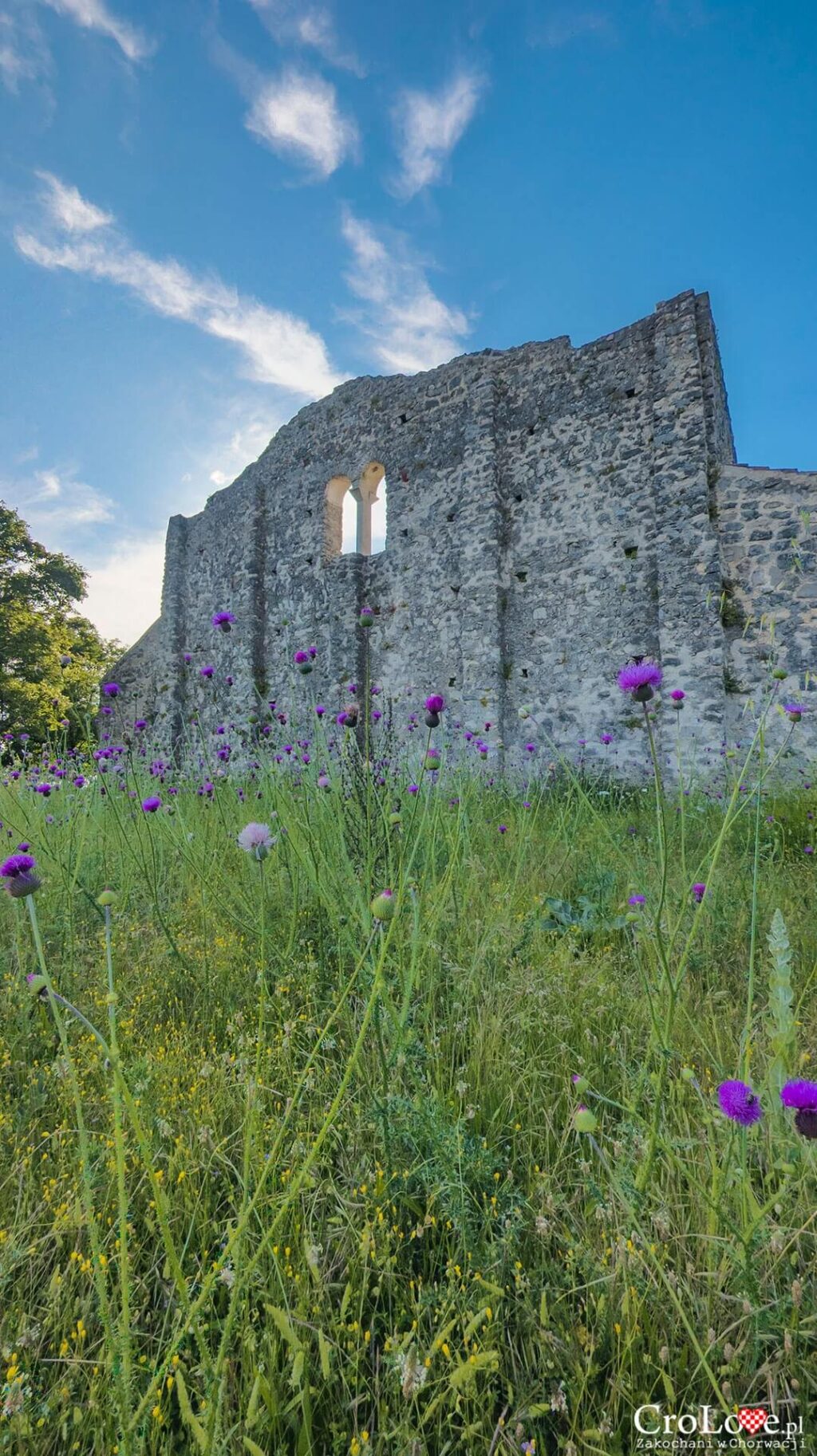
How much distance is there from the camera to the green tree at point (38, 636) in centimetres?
1655

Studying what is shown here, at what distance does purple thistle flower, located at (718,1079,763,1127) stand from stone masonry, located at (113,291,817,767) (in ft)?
14.9

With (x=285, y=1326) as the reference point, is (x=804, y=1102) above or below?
above

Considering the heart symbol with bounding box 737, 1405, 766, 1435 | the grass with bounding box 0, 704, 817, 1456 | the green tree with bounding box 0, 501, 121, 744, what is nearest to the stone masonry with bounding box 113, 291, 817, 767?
the grass with bounding box 0, 704, 817, 1456

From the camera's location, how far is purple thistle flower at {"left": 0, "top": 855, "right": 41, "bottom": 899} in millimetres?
1151

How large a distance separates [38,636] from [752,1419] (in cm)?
2096

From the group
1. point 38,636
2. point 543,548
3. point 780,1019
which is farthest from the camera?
point 38,636

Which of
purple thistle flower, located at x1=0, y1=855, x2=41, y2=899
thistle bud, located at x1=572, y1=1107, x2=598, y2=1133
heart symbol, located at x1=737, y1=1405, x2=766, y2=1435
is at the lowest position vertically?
heart symbol, located at x1=737, y1=1405, x2=766, y2=1435

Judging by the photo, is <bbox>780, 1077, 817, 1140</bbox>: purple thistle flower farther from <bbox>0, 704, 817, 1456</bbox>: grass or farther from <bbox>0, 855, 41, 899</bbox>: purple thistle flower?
<bbox>0, 855, 41, 899</bbox>: purple thistle flower

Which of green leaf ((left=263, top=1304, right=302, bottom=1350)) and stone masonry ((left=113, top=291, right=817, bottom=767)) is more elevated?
stone masonry ((left=113, top=291, right=817, bottom=767))

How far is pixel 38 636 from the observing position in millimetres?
17797

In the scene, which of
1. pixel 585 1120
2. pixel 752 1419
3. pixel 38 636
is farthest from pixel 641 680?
pixel 38 636

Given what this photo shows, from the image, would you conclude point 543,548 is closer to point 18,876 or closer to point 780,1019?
point 780,1019

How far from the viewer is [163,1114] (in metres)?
1.35

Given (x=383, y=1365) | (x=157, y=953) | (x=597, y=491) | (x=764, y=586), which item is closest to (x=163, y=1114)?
(x=383, y=1365)
